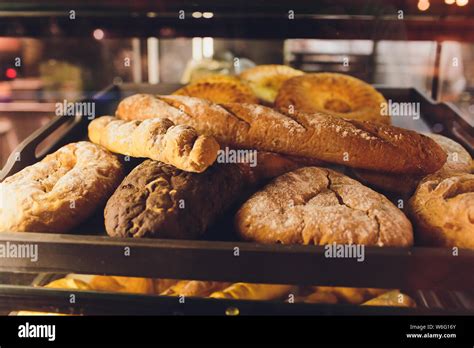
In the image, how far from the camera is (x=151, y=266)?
3.58ft

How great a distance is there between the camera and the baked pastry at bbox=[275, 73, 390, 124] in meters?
1.72

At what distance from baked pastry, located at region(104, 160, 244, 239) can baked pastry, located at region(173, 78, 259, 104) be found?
21.8 inches

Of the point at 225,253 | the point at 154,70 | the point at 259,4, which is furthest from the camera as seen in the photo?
the point at 154,70

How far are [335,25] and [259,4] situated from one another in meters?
0.42

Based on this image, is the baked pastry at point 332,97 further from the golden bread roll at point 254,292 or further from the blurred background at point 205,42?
the golden bread roll at point 254,292

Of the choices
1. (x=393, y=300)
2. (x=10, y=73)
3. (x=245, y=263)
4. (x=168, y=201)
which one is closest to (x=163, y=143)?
(x=168, y=201)

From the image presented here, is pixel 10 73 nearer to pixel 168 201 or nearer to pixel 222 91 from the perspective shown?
pixel 222 91

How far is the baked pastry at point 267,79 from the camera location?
6.70 feet

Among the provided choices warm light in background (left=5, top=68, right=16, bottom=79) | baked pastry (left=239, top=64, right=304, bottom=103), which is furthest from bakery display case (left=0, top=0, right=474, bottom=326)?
warm light in background (left=5, top=68, right=16, bottom=79)

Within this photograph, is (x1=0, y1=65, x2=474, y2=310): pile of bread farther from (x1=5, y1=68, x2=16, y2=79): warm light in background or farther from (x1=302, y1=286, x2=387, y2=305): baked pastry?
(x1=5, y1=68, x2=16, y2=79): warm light in background

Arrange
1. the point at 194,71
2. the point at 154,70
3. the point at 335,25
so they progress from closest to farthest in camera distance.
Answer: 1. the point at 335,25
2. the point at 194,71
3. the point at 154,70

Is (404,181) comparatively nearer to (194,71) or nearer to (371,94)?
(371,94)

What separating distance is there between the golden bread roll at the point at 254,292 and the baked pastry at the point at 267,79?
86 cm
